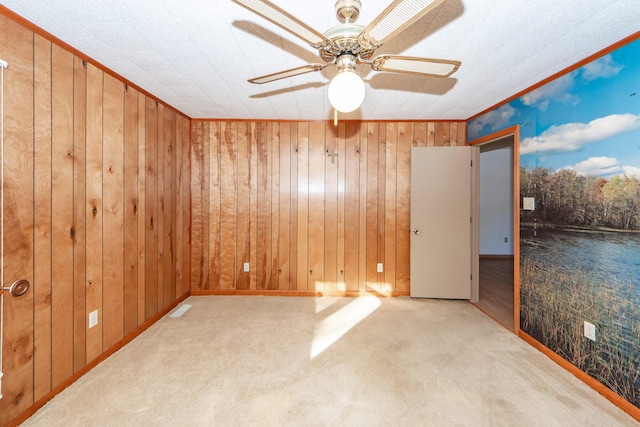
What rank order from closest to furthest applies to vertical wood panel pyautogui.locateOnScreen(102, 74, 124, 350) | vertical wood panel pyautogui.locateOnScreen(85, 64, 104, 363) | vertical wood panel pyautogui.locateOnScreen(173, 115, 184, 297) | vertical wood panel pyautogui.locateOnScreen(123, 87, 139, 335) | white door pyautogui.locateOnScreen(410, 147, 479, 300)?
vertical wood panel pyautogui.locateOnScreen(85, 64, 104, 363), vertical wood panel pyautogui.locateOnScreen(102, 74, 124, 350), vertical wood panel pyautogui.locateOnScreen(123, 87, 139, 335), vertical wood panel pyautogui.locateOnScreen(173, 115, 184, 297), white door pyautogui.locateOnScreen(410, 147, 479, 300)

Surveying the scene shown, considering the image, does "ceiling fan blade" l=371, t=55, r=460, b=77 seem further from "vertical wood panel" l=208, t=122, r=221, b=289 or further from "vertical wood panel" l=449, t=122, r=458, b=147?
"vertical wood panel" l=208, t=122, r=221, b=289

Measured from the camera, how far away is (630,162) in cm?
170

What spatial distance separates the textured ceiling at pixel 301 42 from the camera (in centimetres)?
145

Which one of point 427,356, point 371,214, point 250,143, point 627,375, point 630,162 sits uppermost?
point 250,143

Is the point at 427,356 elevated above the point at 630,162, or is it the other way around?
the point at 630,162

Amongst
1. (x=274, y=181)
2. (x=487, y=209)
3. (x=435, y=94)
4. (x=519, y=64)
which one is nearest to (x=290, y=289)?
(x=274, y=181)

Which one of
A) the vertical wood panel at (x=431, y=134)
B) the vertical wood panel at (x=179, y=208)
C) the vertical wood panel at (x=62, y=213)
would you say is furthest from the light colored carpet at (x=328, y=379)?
the vertical wood panel at (x=431, y=134)

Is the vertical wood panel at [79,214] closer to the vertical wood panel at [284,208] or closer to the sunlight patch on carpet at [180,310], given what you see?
the sunlight patch on carpet at [180,310]

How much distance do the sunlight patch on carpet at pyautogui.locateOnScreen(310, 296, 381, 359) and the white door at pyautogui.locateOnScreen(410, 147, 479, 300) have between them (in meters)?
0.69

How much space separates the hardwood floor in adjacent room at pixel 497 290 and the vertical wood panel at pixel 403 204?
37.5 inches

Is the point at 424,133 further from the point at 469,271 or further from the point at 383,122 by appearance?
the point at 469,271

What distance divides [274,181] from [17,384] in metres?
2.74

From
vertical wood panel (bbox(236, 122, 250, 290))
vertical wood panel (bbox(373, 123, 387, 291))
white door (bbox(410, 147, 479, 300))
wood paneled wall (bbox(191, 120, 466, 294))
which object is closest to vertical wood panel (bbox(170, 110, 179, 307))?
wood paneled wall (bbox(191, 120, 466, 294))

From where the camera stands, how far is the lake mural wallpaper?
1.70 m
